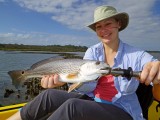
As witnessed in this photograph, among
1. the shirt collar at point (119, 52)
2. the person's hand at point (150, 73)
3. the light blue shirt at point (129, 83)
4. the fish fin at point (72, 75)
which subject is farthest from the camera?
the shirt collar at point (119, 52)

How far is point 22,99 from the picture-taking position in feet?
48.4

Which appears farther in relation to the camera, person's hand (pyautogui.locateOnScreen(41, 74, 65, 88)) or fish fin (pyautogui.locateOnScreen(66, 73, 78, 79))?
person's hand (pyautogui.locateOnScreen(41, 74, 65, 88))

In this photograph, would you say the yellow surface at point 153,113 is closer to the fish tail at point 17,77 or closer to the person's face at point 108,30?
the person's face at point 108,30

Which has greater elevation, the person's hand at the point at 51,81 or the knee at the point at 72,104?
the person's hand at the point at 51,81

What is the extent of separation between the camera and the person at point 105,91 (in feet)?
10.5

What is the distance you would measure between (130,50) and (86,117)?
1.05 metres

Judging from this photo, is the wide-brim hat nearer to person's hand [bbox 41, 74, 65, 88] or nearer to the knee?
person's hand [bbox 41, 74, 65, 88]

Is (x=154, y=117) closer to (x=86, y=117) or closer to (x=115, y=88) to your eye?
(x=115, y=88)

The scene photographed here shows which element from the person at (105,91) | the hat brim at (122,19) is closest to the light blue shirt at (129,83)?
the person at (105,91)

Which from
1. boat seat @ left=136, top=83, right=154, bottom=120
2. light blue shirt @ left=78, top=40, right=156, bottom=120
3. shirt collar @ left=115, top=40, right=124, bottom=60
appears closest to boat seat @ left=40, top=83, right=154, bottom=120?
boat seat @ left=136, top=83, right=154, bottom=120

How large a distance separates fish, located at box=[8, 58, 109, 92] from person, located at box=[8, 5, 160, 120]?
0.10m

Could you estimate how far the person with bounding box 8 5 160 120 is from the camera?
3189 mm

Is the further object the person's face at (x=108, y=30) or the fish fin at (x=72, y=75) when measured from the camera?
the person's face at (x=108, y=30)

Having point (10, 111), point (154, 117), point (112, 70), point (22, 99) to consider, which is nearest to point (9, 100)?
point (22, 99)
